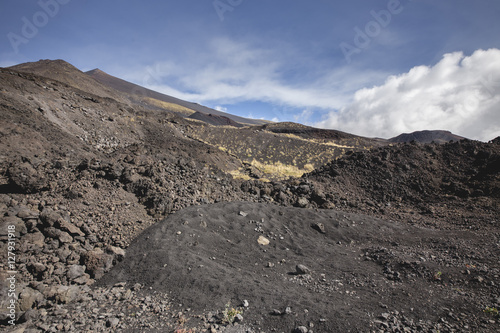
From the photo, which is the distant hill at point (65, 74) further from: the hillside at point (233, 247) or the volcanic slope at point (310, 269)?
the volcanic slope at point (310, 269)

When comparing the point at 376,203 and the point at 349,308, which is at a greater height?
the point at 376,203

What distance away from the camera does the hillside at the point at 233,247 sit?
146 inches

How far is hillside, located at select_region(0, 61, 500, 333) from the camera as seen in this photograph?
371 cm

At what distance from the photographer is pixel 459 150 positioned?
13.3 meters

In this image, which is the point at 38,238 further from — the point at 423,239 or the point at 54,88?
the point at 54,88

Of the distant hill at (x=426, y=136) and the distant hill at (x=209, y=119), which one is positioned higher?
the distant hill at (x=426, y=136)

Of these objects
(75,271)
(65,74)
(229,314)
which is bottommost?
(75,271)

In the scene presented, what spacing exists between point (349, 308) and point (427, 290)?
5.83 feet

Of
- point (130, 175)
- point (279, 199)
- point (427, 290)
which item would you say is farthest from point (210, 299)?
point (279, 199)

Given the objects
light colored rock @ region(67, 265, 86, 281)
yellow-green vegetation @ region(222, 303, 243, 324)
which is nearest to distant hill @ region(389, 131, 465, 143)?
yellow-green vegetation @ region(222, 303, 243, 324)

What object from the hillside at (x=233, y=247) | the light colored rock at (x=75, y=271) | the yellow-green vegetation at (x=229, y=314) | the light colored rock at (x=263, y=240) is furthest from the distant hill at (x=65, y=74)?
the yellow-green vegetation at (x=229, y=314)

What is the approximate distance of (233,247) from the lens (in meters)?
6.25

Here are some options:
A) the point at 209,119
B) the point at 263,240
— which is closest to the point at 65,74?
the point at 209,119

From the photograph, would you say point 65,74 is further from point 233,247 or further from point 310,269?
point 310,269
